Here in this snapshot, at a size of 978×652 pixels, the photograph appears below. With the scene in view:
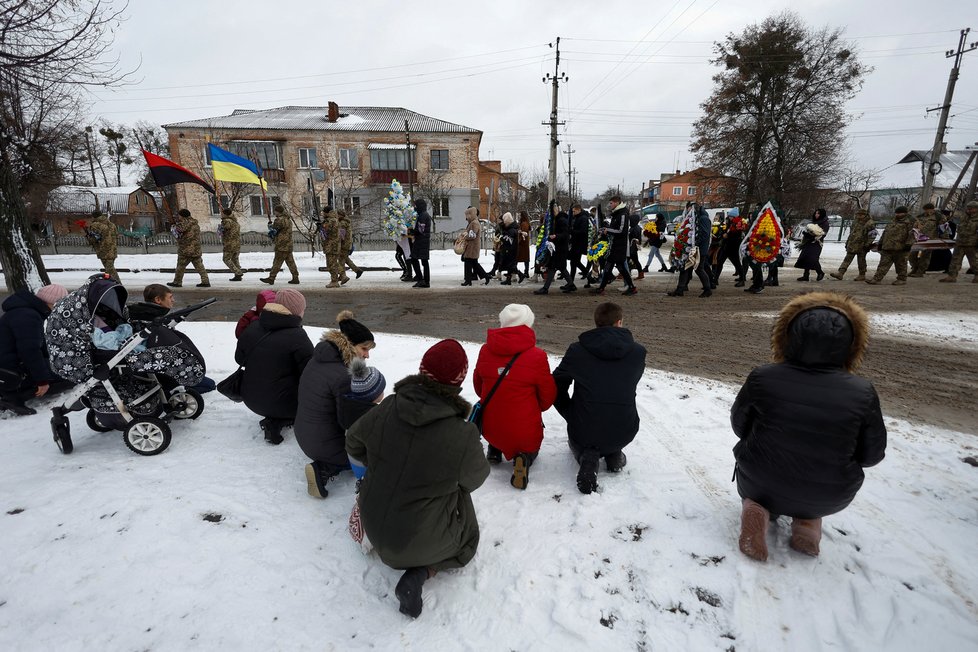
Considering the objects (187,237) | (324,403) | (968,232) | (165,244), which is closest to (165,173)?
(187,237)

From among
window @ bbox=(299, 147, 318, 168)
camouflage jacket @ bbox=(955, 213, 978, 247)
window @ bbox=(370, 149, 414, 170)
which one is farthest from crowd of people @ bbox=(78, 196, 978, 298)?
window @ bbox=(299, 147, 318, 168)

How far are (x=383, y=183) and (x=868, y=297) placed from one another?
30474 millimetres

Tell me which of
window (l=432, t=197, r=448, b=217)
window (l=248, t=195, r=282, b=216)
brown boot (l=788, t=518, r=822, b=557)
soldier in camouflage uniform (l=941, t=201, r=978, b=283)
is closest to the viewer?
brown boot (l=788, t=518, r=822, b=557)

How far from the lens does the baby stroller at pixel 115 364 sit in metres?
3.42

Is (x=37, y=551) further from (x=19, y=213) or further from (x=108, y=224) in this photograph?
(x=108, y=224)

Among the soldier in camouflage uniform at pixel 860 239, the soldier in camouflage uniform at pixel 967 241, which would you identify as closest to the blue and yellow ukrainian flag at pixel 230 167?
the soldier in camouflage uniform at pixel 860 239

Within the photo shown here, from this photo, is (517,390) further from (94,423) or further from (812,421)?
(94,423)

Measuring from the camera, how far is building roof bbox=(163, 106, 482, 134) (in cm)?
3219

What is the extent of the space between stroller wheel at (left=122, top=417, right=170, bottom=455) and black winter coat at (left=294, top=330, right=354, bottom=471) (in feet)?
4.42

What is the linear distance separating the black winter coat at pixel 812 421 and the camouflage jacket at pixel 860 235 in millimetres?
11601

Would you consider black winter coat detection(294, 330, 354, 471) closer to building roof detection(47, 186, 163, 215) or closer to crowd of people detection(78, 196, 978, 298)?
crowd of people detection(78, 196, 978, 298)

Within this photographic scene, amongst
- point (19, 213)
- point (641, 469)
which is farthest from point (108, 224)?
point (641, 469)

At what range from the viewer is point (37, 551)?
8.28ft

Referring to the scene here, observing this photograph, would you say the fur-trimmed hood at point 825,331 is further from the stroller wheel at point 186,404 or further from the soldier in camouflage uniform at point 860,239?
the soldier in camouflage uniform at point 860,239
